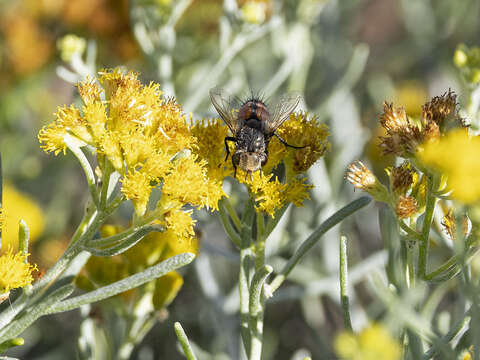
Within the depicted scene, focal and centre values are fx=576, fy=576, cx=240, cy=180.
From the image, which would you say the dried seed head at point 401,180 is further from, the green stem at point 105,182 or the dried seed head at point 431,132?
the green stem at point 105,182

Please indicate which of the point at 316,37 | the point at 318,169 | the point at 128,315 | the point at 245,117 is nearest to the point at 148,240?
the point at 128,315

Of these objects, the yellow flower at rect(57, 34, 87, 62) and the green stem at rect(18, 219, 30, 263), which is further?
the yellow flower at rect(57, 34, 87, 62)

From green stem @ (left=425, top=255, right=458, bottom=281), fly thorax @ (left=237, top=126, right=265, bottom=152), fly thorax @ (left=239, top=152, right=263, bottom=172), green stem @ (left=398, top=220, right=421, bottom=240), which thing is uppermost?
fly thorax @ (left=237, top=126, right=265, bottom=152)

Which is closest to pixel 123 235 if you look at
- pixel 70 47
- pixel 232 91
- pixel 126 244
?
pixel 126 244

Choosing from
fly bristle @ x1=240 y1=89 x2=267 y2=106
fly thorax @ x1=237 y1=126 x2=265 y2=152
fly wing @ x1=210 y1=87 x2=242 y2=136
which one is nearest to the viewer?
fly thorax @ x1=237 y1=126 x2=265 y2=152

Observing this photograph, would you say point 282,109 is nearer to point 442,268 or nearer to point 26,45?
point 442,268

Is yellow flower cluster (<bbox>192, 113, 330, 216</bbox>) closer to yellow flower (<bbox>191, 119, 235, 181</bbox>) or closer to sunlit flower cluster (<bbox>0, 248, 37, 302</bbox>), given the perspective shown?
yellow flower (<bbox>191, 119, 235, 181</bbox>)

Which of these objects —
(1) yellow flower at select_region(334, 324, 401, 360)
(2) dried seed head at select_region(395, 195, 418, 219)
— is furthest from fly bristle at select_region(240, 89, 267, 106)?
(1) yellow flower at select_region(334, 324, 401, 360)
